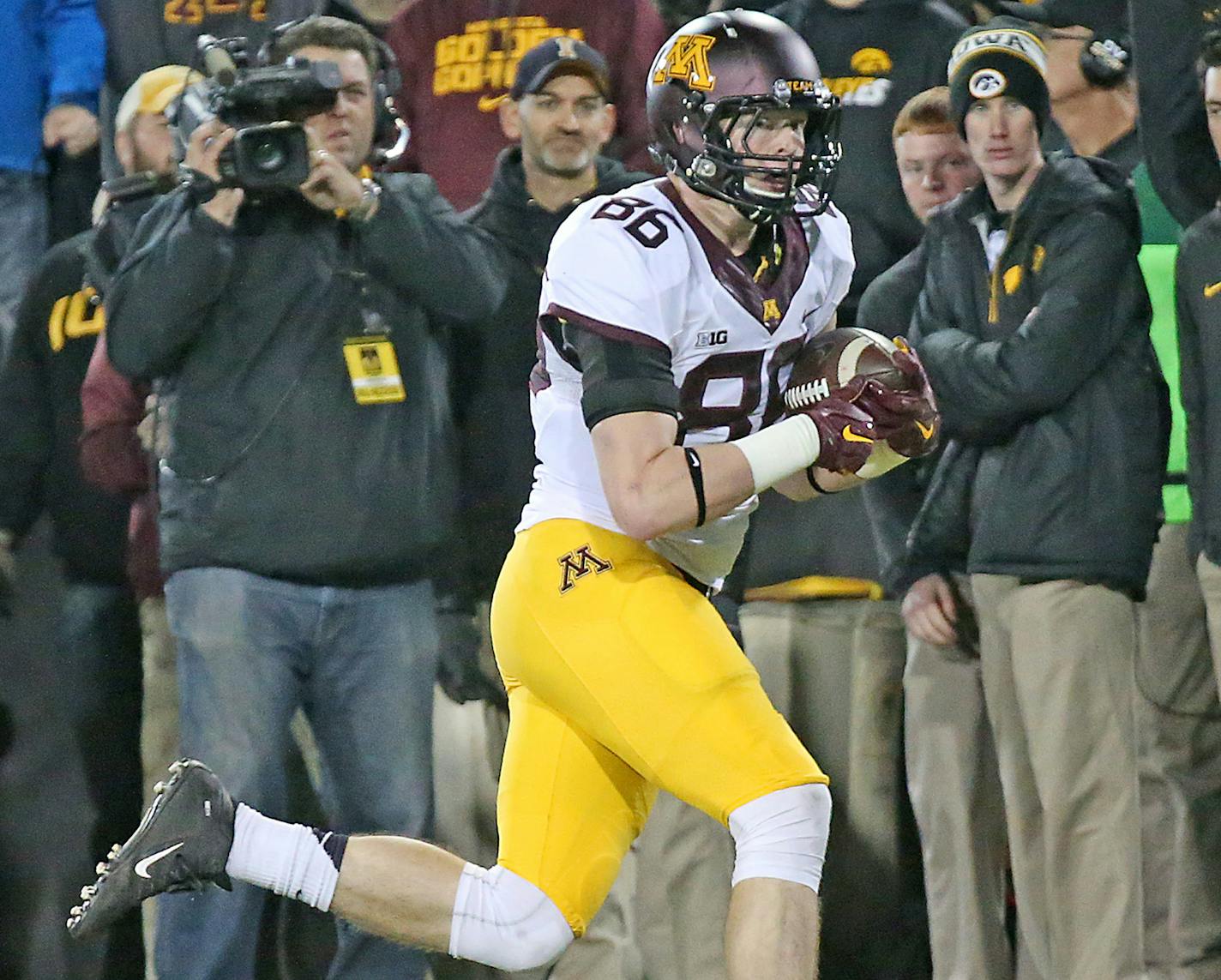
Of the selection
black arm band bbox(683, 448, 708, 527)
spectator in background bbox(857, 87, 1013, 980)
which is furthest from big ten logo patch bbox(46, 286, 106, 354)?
black arm band bbox(683, 448, 708, 527)

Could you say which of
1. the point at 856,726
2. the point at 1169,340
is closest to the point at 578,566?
the point at 856,726

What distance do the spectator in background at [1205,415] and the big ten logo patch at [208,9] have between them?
104 inches

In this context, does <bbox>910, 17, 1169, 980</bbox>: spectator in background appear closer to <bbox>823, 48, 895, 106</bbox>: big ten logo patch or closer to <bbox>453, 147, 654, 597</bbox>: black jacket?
<bbox>823, 48, 895, 106</bbox>: big ten logo patch

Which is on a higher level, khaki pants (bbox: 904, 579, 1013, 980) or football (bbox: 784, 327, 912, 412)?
football (bbox: 784, 327, 912, 412)

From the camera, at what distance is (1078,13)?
547cm

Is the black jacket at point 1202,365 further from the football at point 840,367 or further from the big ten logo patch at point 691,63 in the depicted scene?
the big ten logo patch at point 691,63

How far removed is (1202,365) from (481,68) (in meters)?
2.12

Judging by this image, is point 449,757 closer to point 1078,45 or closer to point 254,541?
point 254,541

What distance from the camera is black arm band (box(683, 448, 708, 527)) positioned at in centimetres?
356

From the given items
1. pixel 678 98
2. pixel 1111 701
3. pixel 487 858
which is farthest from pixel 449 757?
pixel 678 98

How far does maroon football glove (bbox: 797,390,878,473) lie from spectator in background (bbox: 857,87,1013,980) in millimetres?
1273

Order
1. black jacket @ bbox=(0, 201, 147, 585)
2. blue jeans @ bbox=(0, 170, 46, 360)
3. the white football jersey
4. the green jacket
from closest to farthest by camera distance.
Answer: the white football jersey
the green jacket
black jacket @ bbox=(0, 201, 147, 585)
blue jeans @ bbox=(0, 170, 46, 360)

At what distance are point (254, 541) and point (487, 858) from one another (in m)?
1.09

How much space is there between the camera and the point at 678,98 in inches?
155
